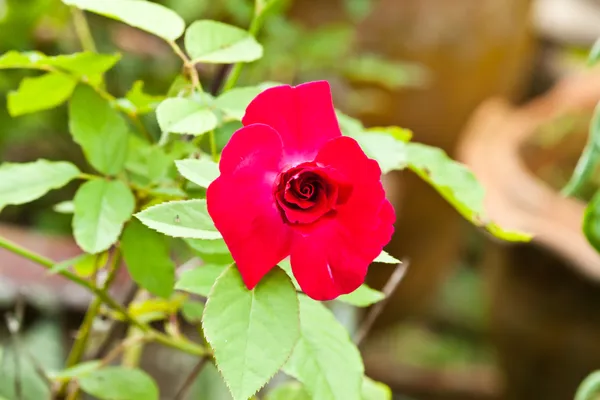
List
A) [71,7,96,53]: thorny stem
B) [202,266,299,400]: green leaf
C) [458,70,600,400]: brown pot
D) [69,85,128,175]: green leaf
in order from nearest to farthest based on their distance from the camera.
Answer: [202,266,299,400]: green leaf → [69,85,128,175]: green leaf → [71,7,96,53]: thorny stem → [458,70,600,400]: brown pot

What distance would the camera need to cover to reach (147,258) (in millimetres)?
343

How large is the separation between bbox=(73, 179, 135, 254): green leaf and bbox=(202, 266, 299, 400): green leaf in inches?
3.2

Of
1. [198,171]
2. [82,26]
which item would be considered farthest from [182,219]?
[82,26]

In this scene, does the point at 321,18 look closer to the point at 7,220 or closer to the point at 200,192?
the point at 7,220

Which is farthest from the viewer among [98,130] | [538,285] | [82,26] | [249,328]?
[538,285]

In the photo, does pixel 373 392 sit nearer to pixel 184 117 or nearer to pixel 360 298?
pixel 360 298

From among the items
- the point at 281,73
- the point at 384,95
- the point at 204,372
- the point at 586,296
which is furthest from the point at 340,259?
the point at 384,95

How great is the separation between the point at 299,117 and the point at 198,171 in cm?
4

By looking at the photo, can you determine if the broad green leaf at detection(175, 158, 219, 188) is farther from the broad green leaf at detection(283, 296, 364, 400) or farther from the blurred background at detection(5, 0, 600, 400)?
the blurred background at detection(5, 0, 600, 400)

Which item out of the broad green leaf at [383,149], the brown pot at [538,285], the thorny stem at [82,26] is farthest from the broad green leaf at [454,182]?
the brown pot at [538,285]

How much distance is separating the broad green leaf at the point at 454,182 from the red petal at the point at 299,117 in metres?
0.10

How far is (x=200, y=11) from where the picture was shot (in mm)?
1082

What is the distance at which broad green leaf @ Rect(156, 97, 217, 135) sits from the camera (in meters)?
0.30

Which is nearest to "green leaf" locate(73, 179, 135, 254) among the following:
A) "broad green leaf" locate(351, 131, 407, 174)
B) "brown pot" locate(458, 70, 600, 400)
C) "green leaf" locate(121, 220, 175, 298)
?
"green leaf" locate(121, 220, 175, 298)
